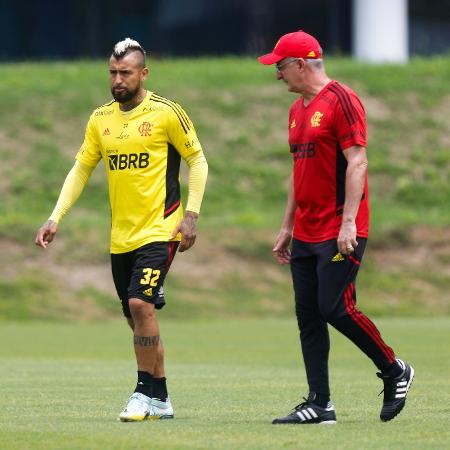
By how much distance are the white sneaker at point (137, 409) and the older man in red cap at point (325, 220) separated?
36.2 inches

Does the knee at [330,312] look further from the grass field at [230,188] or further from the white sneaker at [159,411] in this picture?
the grass field at [230,188]

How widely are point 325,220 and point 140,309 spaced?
1402 millimetres

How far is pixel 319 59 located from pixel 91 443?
2.97 m

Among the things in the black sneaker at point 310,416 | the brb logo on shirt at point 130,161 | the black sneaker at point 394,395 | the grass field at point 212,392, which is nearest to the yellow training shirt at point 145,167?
the brb logo on shirt at point 130,161

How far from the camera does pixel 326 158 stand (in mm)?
9352

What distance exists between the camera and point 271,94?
126ft

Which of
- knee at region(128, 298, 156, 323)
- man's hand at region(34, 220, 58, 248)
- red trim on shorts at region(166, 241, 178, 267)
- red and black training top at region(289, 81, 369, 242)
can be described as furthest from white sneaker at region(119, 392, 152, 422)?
red and black training top at region(289, 81, 369, 242)

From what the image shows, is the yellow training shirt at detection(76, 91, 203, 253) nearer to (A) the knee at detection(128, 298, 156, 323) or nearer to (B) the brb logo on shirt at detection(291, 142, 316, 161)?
(A) the knee at detection(128, 298, 156, 323)

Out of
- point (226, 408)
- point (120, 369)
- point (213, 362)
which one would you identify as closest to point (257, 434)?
point (226, 408)

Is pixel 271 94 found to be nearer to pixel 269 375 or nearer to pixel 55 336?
pixel 55 336

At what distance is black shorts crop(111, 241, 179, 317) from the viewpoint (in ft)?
32.2

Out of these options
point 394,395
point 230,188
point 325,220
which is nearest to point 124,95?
point 325,220

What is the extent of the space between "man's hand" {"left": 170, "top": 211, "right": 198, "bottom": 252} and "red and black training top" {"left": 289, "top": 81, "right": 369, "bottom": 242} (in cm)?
80

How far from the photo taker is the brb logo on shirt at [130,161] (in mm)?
9969
